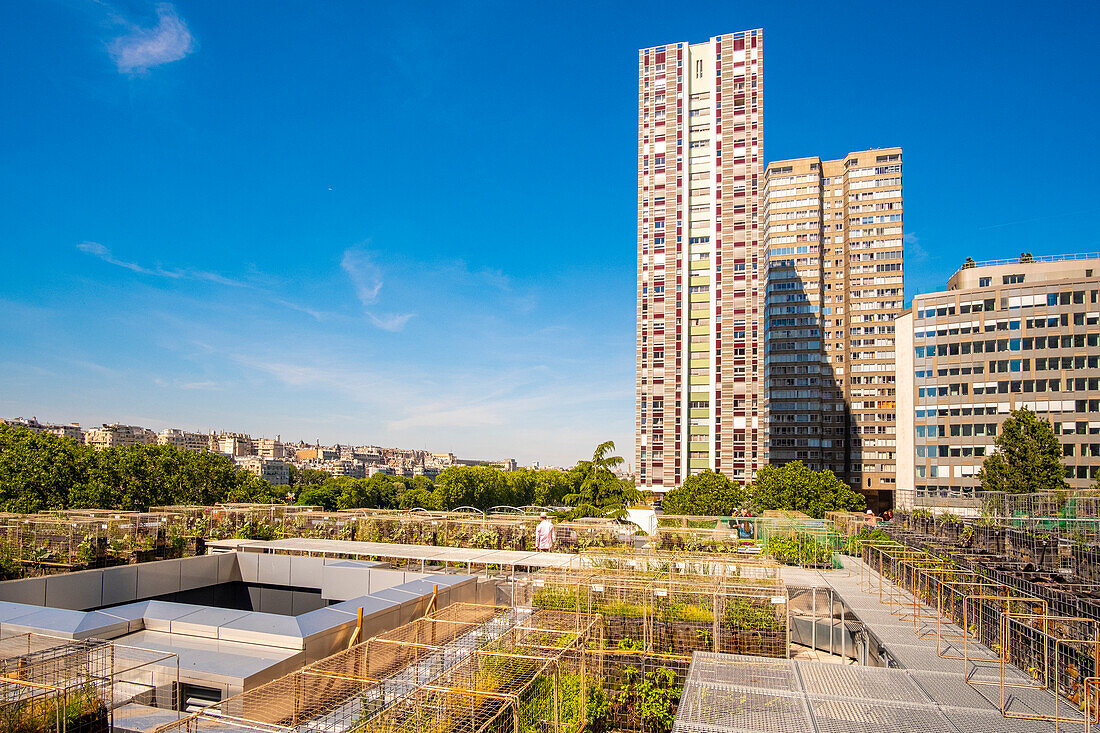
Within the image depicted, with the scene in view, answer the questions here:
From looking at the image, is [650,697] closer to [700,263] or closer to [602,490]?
[602,490]

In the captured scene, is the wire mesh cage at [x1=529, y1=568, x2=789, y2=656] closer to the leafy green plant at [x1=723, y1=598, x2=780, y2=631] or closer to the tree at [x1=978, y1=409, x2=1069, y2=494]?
the leafy green plant at [x1=723, y1=598, x2=780, y2=631]

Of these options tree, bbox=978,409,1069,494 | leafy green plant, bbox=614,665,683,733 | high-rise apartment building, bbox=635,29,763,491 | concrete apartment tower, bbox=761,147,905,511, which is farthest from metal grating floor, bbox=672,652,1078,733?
concrete apartment tower, bbox=761,147,905,511

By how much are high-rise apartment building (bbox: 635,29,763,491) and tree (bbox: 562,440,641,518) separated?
141 feet

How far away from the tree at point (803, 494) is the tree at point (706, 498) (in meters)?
1.68

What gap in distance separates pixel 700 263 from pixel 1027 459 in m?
33.6

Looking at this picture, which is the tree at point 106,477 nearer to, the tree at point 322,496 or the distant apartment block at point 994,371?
the tree at point 322,496

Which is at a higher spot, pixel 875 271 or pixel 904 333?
pixel 875 271

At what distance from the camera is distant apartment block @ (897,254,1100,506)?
5512cm

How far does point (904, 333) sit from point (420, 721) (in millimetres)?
66679

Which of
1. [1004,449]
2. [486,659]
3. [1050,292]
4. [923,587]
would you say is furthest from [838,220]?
[486,659]

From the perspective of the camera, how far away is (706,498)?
48.2 metres

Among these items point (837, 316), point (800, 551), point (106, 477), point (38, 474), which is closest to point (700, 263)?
point (837, 316)

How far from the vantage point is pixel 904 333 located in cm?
6272

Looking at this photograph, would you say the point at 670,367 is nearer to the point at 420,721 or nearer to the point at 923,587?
the point at 923,587
